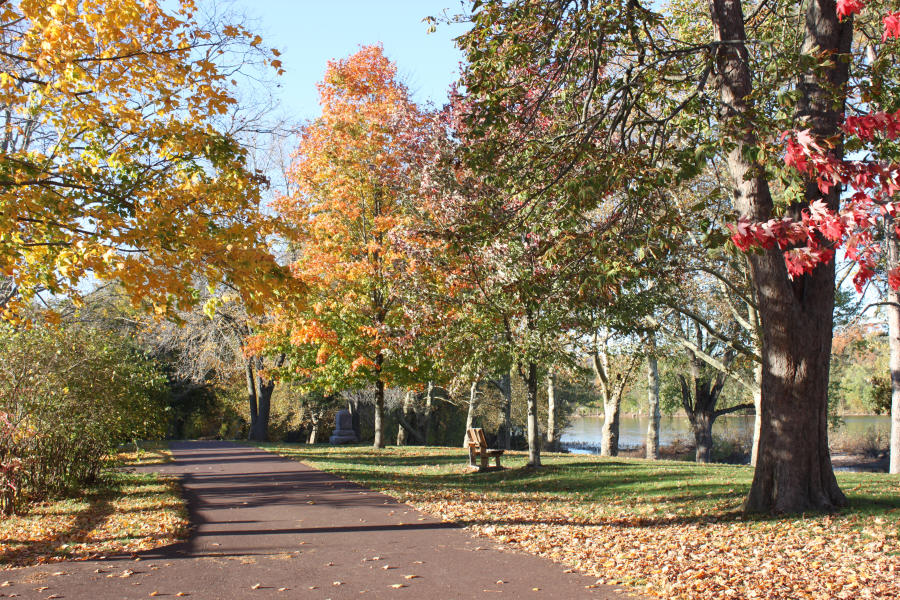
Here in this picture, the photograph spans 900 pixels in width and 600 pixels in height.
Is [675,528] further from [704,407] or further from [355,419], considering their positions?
[355,419]

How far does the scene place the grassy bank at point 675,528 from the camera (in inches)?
222

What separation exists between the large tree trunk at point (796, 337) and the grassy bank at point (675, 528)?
46 centimetres

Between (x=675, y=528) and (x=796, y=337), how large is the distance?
2.67m

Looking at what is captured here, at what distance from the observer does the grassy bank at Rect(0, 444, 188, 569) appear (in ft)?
23.2

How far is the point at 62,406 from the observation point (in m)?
9.77

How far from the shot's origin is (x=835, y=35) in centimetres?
775

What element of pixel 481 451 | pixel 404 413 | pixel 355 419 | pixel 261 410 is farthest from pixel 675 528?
pixel 355 419

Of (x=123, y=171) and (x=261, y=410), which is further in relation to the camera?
(x=261, y=410)

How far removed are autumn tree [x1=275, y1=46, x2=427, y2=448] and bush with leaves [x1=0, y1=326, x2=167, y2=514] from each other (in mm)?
7272

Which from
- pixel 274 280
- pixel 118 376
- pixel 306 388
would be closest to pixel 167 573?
pixel 274 280

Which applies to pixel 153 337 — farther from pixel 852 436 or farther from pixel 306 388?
pixel 852 436

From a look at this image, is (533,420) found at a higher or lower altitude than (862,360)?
lower

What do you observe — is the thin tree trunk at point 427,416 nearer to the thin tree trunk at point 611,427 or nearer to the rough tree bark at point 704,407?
the thin tree trunk at point 611,427

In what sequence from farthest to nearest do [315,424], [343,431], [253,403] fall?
[315,424]
[253,403]
[343,431]
